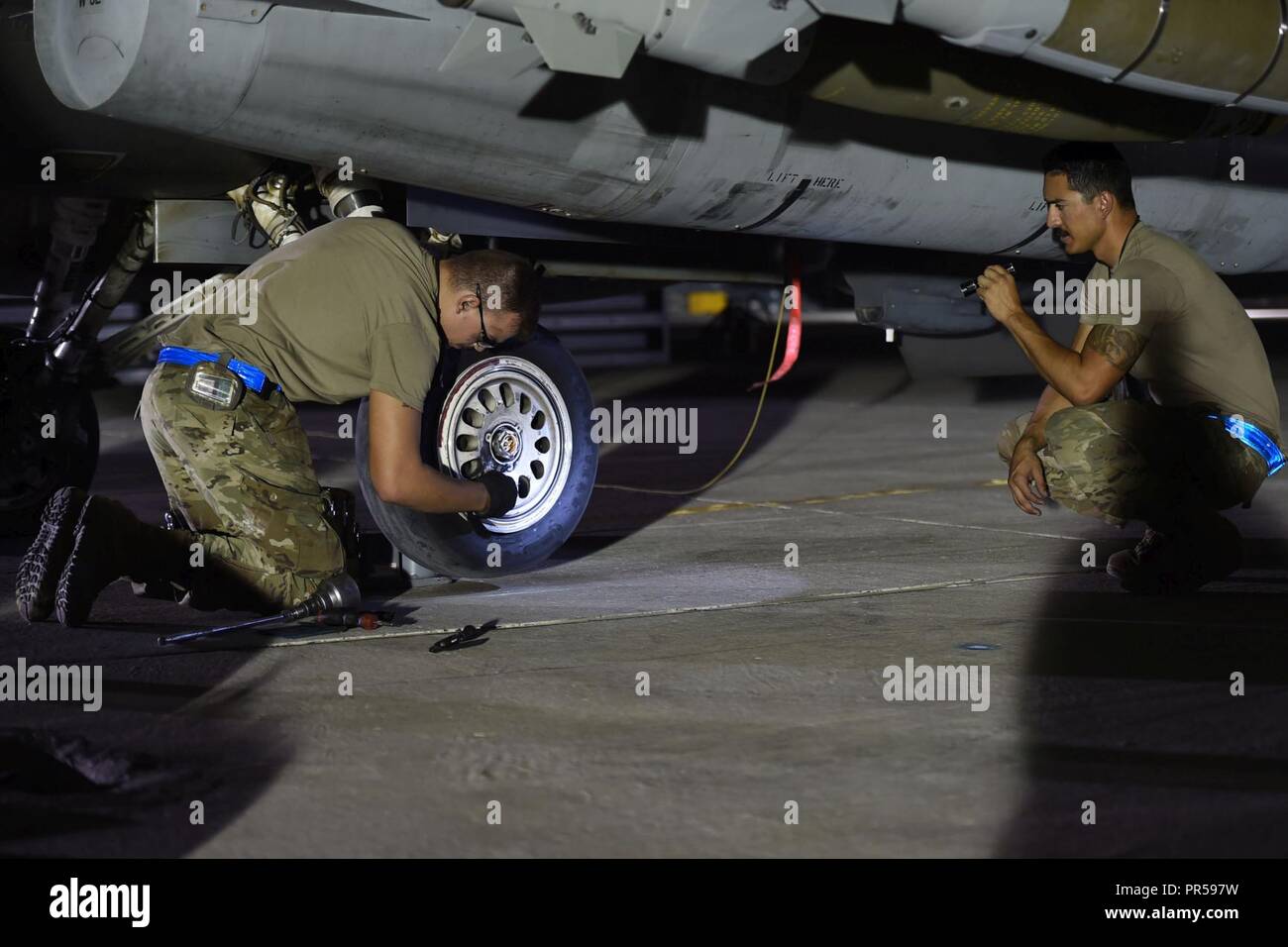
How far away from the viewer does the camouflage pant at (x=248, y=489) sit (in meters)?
4.82

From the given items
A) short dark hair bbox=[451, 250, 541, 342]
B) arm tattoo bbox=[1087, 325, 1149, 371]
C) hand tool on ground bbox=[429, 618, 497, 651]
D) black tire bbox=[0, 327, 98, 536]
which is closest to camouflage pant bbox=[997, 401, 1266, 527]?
arm tattoo bbox=[1087, 325, 1149, 371]

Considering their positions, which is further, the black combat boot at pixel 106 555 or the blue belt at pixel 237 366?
the blue belt at pixel 237 366

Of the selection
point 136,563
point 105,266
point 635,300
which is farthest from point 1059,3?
point 635,300

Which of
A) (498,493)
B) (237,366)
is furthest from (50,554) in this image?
(498,493)

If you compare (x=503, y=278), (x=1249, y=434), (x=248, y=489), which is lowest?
(x=248, y=489)

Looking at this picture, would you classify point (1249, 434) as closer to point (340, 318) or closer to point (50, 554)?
point (340, 318)

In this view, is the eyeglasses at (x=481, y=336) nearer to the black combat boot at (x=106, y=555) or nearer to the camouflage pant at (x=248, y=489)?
the camouflage pant at (x=248, y=489)

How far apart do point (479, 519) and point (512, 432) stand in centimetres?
34

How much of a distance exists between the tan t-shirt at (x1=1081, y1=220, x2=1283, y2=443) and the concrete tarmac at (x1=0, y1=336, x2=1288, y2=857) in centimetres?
66

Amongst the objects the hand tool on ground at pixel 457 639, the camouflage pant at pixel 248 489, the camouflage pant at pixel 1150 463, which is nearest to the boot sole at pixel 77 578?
the camouflage pant at pixel 248 489

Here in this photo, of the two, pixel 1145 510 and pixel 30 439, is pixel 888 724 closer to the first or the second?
A: pixel 1145 510

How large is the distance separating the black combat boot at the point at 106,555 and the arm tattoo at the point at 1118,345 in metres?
2.93

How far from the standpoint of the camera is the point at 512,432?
18.0ft

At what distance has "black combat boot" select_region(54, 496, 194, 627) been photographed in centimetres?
453
